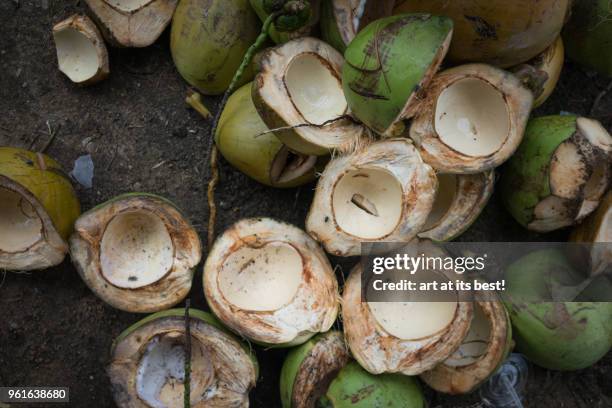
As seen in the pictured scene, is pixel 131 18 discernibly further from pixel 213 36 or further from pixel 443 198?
pixel 443 198

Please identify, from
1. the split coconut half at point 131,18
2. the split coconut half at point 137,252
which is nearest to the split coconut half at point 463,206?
the split coconut half at point 137,252

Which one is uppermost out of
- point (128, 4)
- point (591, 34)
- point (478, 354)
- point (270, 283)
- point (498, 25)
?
point (498, 25)

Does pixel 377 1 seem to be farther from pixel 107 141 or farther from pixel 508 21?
pixel 107 141

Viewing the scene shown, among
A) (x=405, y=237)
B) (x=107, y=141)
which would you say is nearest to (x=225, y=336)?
(x=405, y=237)

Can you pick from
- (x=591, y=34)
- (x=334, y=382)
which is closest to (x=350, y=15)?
(x=591, y=34)

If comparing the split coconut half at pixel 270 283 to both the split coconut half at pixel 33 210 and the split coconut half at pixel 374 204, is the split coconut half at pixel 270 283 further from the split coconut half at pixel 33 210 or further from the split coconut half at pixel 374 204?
the split coconut half at pixel 33 210

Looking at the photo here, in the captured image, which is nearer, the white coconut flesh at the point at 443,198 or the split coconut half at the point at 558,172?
the split coconut half at the point at 558,172
